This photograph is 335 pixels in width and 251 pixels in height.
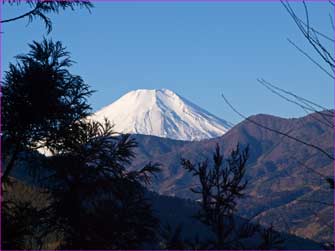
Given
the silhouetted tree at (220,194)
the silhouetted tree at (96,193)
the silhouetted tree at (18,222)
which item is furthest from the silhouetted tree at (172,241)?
the silhouetted tree at (96,193)

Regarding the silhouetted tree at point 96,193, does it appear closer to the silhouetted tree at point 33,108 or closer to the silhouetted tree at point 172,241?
the silhouetted tree at point 33,108

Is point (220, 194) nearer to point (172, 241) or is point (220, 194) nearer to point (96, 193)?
point (172, 241)

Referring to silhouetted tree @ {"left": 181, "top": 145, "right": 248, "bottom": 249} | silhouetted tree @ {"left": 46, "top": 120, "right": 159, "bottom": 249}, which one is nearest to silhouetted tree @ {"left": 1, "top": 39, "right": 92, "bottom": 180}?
silhouetted tree @ {"left": 46, "top": 120, "right": 159, "bottom": 249}

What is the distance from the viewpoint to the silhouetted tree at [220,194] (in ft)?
28.1

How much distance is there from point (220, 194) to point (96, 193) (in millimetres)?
5529

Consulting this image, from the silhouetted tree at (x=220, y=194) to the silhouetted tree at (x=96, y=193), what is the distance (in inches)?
194

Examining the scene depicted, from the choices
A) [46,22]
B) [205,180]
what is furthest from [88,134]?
[205,180]

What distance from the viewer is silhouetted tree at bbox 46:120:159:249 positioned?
1381cm

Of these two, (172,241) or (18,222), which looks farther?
(18,222)

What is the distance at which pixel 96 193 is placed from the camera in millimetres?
14188

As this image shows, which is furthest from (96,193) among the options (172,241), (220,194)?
(172,241)

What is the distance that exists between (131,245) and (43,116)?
4.00 meters

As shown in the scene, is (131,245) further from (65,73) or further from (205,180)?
(205,180)

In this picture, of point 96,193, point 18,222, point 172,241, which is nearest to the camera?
point 172,241
